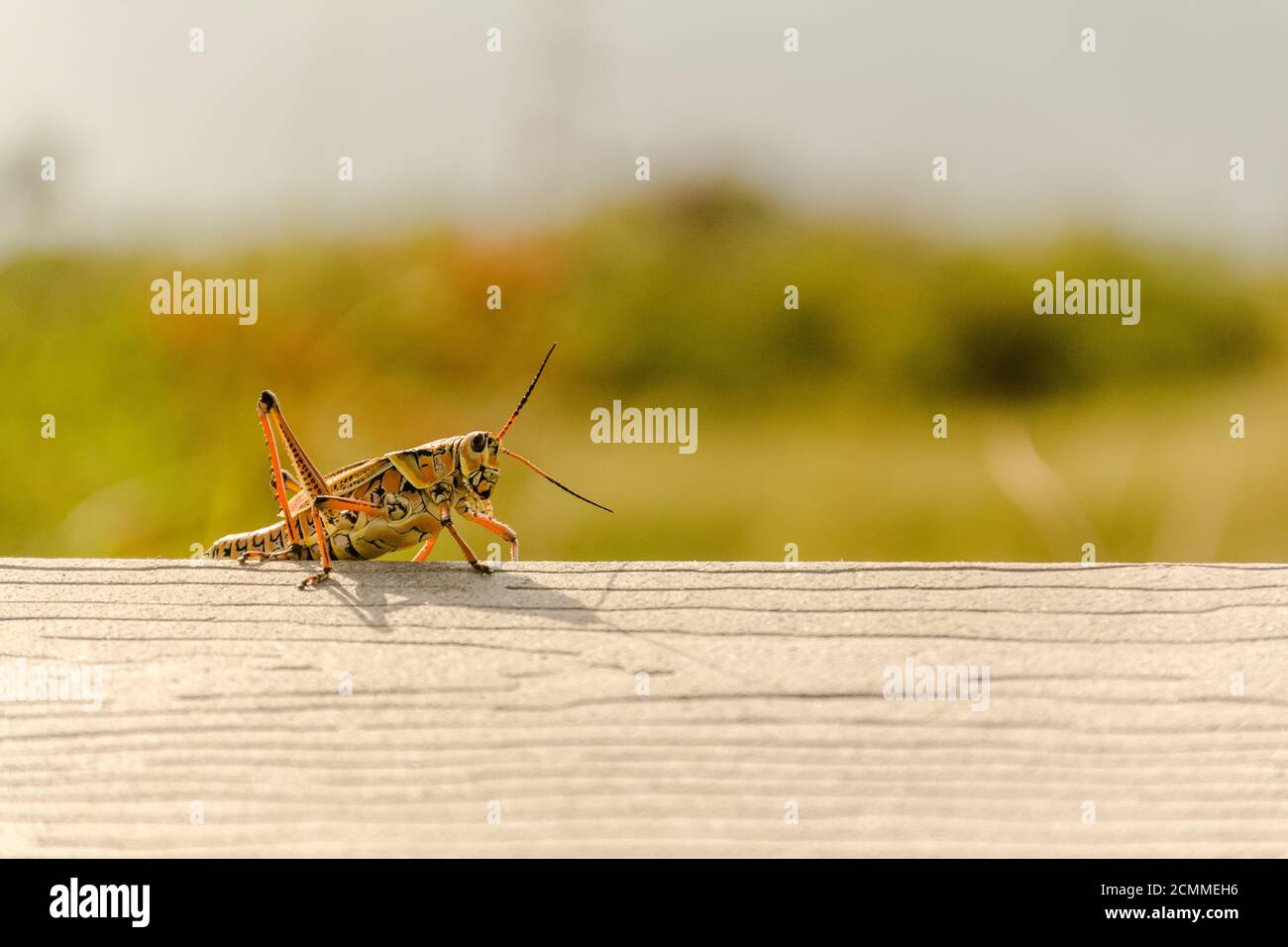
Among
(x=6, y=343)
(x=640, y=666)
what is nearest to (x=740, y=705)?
(x=640, y=666)

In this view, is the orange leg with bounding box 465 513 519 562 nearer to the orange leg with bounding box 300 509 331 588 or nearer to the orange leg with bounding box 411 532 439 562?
the orange leg with bounding box 411 532 439 562

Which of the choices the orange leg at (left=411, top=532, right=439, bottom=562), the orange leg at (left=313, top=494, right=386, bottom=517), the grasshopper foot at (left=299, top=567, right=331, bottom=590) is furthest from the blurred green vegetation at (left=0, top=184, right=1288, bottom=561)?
the grasshopper foot at (left=299, top=567, right=331, bottom=590)

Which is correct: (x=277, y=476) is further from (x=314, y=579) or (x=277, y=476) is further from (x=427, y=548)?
(x=314, y=579)

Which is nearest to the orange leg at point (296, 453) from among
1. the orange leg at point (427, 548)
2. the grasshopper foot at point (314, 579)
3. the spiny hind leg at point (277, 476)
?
the spiny hind leg at point (277, 476)

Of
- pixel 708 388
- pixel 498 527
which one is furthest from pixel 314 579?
pixel 708 388

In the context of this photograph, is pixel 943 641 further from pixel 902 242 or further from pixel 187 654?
pixel 902 242

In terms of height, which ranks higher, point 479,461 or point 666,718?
point 479,461
